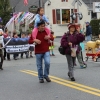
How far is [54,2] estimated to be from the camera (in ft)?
145

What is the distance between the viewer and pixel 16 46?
20.5 meters

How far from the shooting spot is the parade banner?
20.2 metres

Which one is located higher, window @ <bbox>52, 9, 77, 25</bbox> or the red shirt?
window @ <bbox>52, 9, 77, 25</bbox>

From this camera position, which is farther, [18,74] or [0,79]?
[18,74]

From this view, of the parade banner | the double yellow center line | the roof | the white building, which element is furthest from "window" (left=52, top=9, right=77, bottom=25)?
the double yellow center line

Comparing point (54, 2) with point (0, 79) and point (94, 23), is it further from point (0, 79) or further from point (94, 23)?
point (0, 79)

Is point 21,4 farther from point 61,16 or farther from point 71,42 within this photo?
point 71,42

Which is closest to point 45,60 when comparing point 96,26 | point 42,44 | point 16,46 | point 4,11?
point 42,44

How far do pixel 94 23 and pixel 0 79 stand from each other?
2606cm

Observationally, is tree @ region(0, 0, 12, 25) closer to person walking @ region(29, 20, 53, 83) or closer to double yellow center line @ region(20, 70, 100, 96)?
double yellow center line @ region(20, 70, 100, 96)

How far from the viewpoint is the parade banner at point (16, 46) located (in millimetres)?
20156

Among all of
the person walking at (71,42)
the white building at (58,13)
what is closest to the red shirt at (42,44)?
the person walking at (71,42)

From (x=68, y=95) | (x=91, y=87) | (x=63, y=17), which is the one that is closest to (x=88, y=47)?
(x=91, y=87)

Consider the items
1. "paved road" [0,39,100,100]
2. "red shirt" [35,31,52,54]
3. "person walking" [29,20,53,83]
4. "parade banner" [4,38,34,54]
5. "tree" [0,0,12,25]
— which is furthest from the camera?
"tree" [0,0,12,25]
